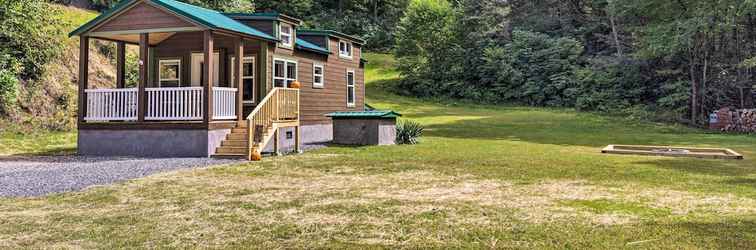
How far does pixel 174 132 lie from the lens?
12594 millimetres

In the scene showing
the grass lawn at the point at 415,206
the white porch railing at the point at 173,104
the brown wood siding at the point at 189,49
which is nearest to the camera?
the grass lawn at the point at 415,206

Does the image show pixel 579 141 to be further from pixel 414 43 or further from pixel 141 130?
pixel 414 43

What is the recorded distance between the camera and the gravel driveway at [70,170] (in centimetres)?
774

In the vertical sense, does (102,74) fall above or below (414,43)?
below

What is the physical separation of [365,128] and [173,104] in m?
5.64

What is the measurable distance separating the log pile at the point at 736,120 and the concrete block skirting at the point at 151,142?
21.5 meters

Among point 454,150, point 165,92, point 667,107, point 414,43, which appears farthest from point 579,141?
point 414,43

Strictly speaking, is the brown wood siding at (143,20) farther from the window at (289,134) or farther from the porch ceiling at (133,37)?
the window at (289,134)

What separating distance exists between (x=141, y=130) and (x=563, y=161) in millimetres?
9760

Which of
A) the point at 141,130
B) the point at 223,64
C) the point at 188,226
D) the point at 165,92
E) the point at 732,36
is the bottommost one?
the point at 188,226

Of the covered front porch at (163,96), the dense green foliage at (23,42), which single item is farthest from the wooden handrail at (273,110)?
the dense green foliage at (23,42)

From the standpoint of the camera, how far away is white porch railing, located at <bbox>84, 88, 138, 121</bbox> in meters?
13.3

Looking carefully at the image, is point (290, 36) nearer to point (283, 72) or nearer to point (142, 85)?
point (283, 72)

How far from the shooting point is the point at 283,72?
16.1 m
